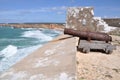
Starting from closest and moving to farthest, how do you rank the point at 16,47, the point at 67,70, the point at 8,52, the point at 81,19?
1. the point at 67,70
2. the point at 81,19
3. the point at 8,52
4. the point at 16,47

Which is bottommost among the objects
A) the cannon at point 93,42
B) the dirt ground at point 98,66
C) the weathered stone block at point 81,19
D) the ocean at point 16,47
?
the ocean at point 16,47

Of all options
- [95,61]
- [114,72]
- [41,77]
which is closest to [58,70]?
[41,77]

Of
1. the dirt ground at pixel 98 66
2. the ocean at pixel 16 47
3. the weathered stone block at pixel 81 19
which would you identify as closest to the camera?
the dirt ground at pixel 98 66

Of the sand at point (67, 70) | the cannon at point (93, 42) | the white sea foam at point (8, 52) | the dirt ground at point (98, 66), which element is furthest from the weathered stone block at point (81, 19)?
the sand at point (67, 70)

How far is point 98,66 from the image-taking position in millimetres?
7562

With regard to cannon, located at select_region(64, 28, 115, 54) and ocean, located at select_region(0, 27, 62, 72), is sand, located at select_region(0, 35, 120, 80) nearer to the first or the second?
cannon, located at select_region(64, 28, 115, 54)

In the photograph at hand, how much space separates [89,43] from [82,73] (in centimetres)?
323

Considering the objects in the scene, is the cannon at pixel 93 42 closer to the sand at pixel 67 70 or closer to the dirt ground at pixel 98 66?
the dirt ground at pixel 98 66

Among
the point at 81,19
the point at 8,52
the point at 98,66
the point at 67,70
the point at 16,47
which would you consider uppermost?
the point at 81,19

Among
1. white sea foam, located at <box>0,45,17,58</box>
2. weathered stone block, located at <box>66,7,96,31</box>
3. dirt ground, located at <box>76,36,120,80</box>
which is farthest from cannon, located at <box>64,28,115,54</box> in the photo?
white sea foam, located at <box>0,45,17,58</box>

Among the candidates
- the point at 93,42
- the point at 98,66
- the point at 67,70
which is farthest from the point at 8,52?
the point at 67,70

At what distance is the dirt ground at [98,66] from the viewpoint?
6477mm

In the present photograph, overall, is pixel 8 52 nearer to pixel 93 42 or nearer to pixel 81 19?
pixel 81 19

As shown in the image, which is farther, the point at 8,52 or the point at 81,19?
the point at 8,52
